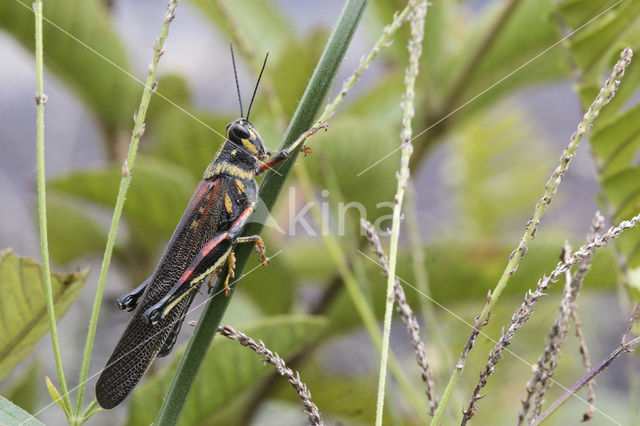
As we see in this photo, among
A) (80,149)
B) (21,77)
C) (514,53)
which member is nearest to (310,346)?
(514,53)

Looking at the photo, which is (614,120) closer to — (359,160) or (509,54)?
(359,160)

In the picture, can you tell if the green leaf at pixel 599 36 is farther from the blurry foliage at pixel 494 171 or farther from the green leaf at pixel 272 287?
the blurry foliage at pixel 494 171

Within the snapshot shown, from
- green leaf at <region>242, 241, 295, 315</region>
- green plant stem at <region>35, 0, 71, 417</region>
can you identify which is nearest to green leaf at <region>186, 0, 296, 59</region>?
green leaf at <region>242, 241, 295, 315</region>

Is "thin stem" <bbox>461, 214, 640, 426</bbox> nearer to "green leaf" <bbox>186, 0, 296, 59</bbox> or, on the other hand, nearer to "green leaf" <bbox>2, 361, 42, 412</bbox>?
"green leaf" <bbox>2, 361, 42, 412</bbox>

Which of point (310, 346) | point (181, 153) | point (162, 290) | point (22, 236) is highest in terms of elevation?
point (22, 236)

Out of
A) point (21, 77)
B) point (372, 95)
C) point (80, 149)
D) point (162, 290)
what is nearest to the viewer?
point (162, 290)

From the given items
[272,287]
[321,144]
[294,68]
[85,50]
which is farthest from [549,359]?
[85,50]

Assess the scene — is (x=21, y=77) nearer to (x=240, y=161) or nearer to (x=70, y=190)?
(x=70, y=190)

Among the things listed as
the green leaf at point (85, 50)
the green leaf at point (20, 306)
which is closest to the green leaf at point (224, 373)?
the green leaf at point (20, 306)
